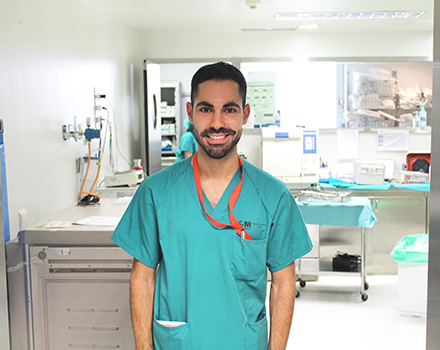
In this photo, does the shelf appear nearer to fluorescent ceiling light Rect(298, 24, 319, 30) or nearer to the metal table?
the metal table

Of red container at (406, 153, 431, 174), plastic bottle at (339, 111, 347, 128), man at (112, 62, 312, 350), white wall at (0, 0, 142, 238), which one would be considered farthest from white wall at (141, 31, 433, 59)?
man at (112, 62, 312, 350)

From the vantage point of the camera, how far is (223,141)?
1.45 metres

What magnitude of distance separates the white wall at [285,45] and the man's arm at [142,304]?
14.2 feet

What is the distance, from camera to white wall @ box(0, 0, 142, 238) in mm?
2566

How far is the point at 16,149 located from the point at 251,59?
134 inches

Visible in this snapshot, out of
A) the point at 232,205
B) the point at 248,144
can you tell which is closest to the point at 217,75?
the point at 232,205

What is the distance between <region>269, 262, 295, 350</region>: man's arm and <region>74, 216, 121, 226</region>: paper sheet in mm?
1247

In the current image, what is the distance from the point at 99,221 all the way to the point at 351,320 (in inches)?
82.7

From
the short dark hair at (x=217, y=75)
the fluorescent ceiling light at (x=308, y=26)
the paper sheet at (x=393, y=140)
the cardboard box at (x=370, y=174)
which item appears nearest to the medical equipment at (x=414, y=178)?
the cardboard box at (x=370, y=174)

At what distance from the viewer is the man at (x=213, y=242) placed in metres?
1.44

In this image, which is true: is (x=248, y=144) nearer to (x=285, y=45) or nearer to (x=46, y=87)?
(x=285, y=45)

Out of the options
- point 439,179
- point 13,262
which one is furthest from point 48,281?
point 439,179

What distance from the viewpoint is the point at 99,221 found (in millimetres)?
2623

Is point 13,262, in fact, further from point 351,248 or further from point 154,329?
point 351,248
